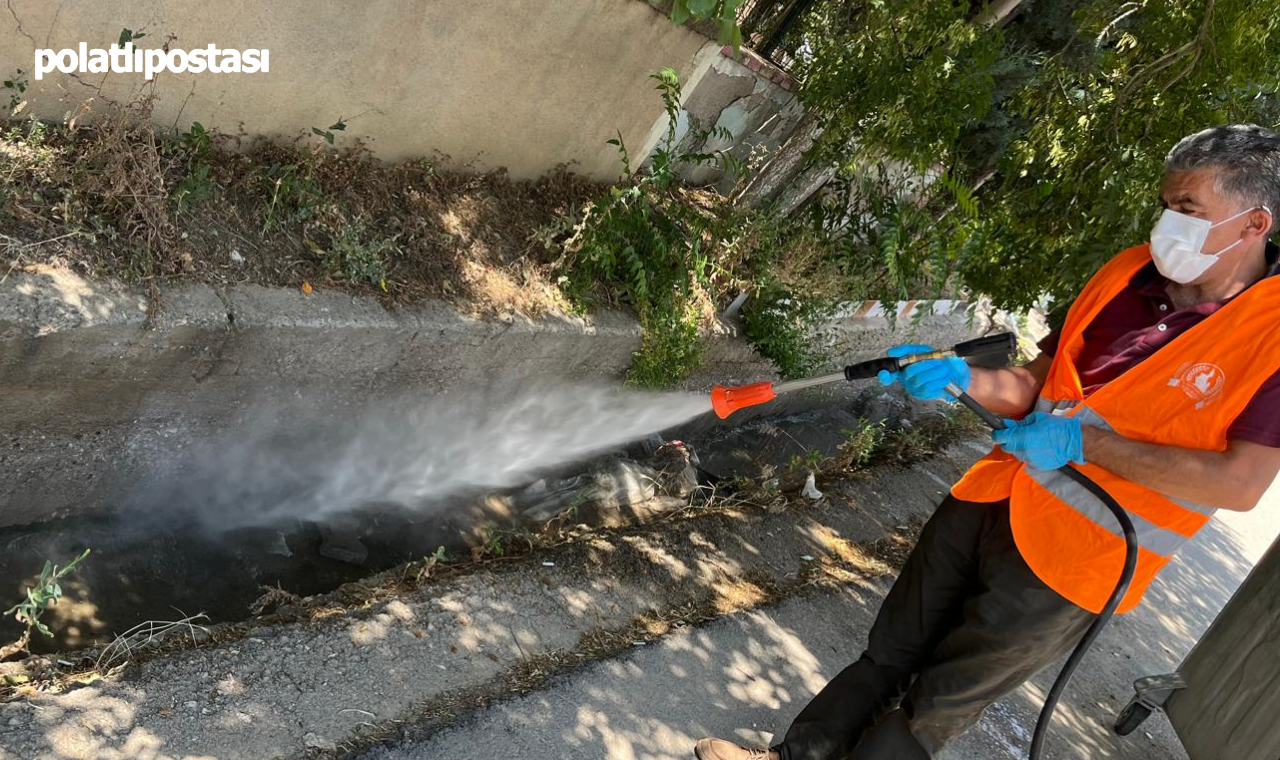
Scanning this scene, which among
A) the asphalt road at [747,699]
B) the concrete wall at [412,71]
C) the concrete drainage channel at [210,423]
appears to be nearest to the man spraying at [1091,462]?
the asphalt road at [747,699]

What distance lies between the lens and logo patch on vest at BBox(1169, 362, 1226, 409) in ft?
8.24

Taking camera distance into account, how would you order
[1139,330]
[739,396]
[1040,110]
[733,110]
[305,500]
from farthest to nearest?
[733,110], [1040,110], [305,500], [739,396], [1139,330]

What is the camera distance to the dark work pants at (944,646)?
2814 millimetres

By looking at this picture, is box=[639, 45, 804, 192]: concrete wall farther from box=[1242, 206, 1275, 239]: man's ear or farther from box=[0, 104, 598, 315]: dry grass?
box=[1242, 206, 1275, 239]: man's ear

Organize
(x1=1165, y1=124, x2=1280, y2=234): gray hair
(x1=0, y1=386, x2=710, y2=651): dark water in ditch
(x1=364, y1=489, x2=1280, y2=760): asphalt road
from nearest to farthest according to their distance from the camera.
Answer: (x1=1165, y1=124, x2=1280, y2=234): gray hair
(x1=364, y1=489, x2=1280, y2=760): asphalt road
(x1=0, y1=386, x2=710, y2=651): dark water in ditch

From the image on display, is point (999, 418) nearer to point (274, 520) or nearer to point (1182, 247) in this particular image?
point (1182, 247)

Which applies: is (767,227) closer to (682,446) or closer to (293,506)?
(682,446)

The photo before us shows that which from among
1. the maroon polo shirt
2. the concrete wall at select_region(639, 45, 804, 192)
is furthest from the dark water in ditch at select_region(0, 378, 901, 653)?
the maroon polo shirt

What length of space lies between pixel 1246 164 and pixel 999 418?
0.96m

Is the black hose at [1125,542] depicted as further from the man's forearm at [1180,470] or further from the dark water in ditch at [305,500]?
the dark water in ditch at [305,500]

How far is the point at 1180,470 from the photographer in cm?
252

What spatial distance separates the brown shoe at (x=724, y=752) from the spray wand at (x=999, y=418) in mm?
862

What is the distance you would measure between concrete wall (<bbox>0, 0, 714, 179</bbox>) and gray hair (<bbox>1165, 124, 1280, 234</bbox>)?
275cm

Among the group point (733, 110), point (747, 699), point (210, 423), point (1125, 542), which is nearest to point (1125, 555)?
point (1125, 542)
